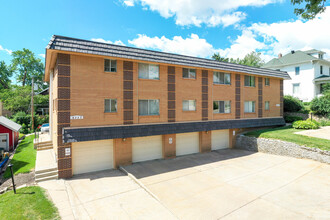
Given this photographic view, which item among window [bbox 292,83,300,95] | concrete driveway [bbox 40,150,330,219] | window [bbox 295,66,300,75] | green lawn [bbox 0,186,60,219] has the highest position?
window [bbox 295,66,300,75]

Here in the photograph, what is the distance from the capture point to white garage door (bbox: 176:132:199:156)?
15.9 metres

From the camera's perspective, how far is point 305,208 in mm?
7562

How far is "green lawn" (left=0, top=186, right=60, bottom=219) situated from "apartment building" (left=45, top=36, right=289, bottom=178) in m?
2.40

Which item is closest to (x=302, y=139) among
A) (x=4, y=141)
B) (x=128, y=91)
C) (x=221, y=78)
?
(x=221, y=78)

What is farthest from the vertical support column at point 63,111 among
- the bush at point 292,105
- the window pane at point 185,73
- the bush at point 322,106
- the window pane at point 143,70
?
the bush at point 322,106

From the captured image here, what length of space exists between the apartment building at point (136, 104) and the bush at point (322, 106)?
9342mm

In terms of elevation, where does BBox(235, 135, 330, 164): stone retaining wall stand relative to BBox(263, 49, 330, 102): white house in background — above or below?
below

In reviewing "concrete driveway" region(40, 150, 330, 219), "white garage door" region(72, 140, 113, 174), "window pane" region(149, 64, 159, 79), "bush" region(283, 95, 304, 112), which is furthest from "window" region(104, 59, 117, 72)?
"bush" region(283, 95, 304, 112)

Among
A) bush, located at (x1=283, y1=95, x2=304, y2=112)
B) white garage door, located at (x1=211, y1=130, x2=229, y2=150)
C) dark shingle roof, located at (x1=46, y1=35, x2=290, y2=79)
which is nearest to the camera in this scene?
dark shingle roof, located at (x1=46, y1=35, x2=290, y2=79)

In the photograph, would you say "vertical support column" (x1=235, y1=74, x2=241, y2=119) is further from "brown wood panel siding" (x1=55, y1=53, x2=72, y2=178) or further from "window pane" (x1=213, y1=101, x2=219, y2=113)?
"brown wood panel siding" (x1=55, y1=53, x2=72, y2=178)

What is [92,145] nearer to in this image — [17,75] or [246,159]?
[246,159]

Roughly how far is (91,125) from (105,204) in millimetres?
5327

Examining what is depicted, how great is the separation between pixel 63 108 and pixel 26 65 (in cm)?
5541

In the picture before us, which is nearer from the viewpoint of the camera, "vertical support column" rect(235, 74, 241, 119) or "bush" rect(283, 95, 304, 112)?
"vertical support column" rect(235, 74, 241, 119)
